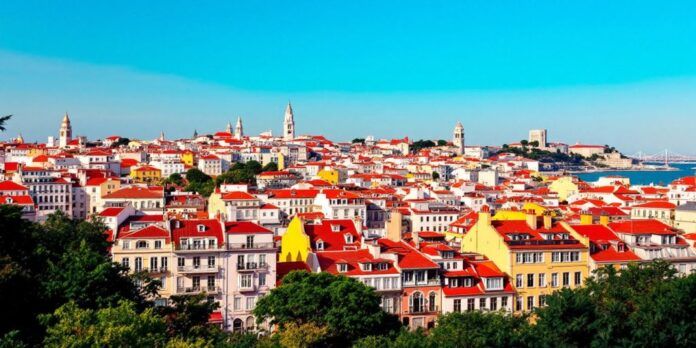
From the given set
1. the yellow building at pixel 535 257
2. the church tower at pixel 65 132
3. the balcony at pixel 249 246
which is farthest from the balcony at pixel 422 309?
the church tower at pixel 65 132

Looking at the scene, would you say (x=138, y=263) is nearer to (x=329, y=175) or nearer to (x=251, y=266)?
(x=251, y=266)

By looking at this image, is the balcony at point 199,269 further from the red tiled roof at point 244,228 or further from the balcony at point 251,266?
the red tiled roof at point 244,228

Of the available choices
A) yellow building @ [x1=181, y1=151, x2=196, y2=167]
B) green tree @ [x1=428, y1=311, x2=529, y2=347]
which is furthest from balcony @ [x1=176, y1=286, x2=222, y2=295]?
yellow building @ [x1=181, y1=151, x2=196, y2=167]

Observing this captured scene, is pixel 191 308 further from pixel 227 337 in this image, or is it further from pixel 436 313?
pixel 436 313

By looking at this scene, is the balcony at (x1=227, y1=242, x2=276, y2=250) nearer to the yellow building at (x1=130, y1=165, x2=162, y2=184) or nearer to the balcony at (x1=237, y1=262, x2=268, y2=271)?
the balcony at (x1=237, y1=262, x2=268, y2=271)

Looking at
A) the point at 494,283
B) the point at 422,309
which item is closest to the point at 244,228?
the point at 422,309
